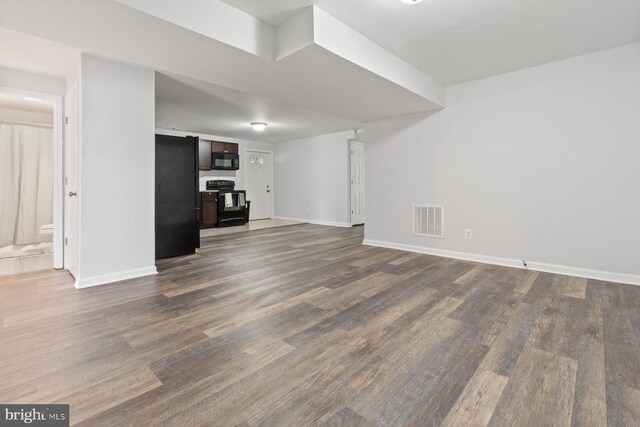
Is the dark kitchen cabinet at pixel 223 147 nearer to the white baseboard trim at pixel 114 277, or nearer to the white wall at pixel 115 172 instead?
the white wall at pixel 115 172

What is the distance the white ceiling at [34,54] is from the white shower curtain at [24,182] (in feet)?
8.19

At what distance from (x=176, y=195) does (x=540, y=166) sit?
4.51 meters

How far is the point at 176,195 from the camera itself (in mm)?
3990

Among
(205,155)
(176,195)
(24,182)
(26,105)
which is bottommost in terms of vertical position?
(176,195)

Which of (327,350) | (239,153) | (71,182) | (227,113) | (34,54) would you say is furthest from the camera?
(239,153)

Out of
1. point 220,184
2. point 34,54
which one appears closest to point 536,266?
point 34,54

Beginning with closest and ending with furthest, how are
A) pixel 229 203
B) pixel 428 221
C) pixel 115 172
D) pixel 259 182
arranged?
pixel 115 172 < pixel 428 221 < pixel 229 203 < pixel 259 182

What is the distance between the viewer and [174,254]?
405 centimetres

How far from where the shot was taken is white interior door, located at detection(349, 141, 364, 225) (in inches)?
285

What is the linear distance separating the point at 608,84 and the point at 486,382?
3.28 metres

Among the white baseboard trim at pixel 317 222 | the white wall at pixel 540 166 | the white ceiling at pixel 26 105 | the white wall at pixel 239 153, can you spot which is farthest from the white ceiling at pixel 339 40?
the white wall at pixel 239 153

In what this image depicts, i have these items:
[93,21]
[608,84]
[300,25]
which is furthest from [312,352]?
[608,84]

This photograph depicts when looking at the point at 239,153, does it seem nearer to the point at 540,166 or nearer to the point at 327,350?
the point at 540,166

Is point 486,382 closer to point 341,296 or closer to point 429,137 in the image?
point 341,296
